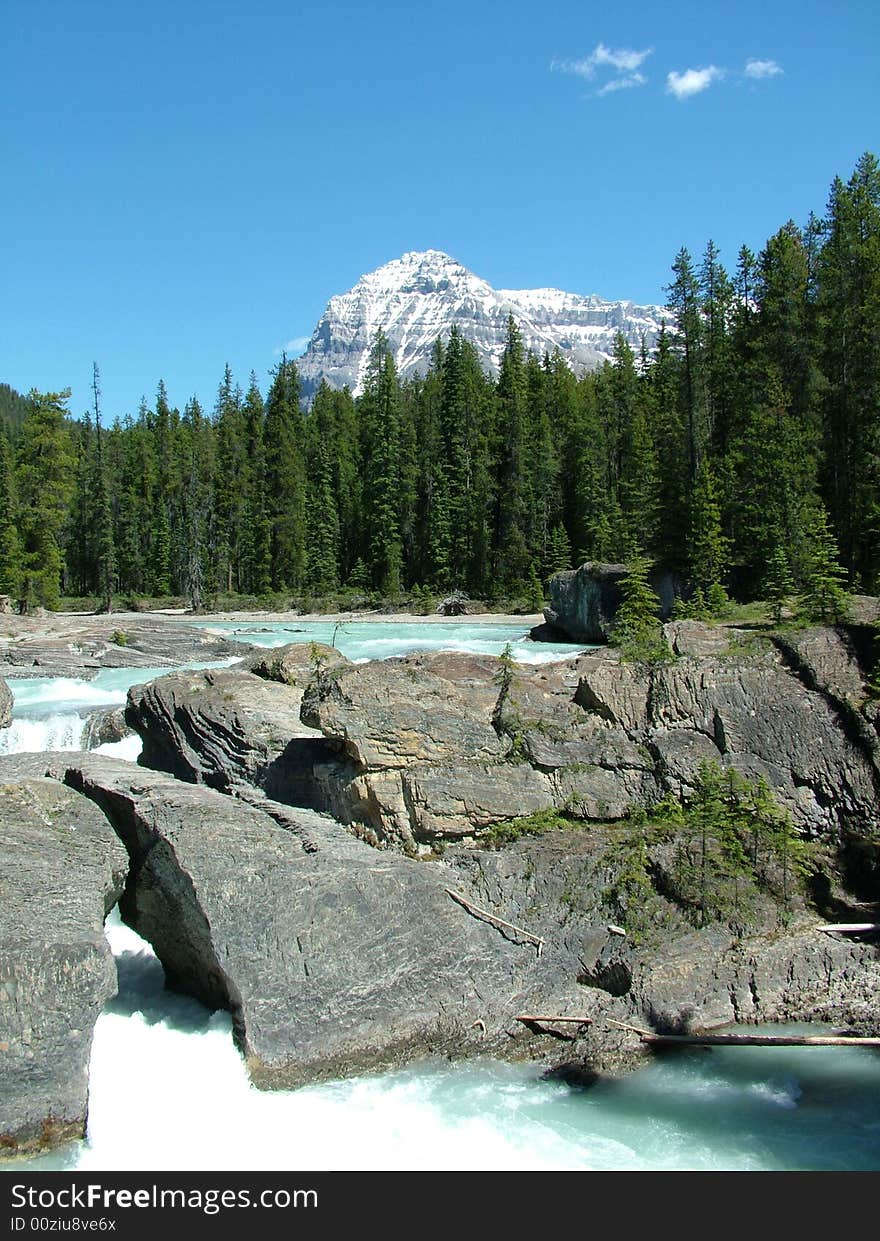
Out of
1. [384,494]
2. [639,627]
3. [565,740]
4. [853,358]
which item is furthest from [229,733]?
[384,494]

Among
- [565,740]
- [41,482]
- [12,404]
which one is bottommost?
[565,740]

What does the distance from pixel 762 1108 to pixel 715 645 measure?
6.03 metres

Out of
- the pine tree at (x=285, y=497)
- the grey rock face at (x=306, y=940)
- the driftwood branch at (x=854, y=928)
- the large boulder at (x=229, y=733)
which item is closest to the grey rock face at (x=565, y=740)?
the large boulder at (x=229, y=733)

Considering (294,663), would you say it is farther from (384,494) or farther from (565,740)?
(384,494)

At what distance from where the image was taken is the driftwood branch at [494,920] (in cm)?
1002

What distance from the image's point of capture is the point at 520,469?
61.1 meters

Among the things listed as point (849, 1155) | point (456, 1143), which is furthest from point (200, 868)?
point (849, 1155)

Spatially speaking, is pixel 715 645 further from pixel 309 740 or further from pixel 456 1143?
pixel 456 1143

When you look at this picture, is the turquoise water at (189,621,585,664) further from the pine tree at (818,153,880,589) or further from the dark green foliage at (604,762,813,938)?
the dark green foliage at (604,762,813,938)

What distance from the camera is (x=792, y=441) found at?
34344mm

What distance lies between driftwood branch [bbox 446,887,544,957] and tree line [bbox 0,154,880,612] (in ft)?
22.6

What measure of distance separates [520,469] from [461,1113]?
54727mm

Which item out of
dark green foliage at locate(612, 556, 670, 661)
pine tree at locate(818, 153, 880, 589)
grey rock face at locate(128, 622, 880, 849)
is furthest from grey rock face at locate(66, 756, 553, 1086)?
pine tree at locate(818, 153, 880, 589)

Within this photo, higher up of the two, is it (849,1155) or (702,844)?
(702,844)
